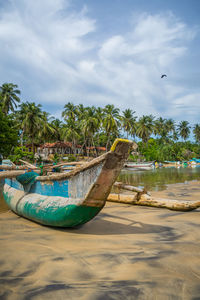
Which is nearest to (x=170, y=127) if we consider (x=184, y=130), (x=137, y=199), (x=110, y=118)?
(x=184, y=130)

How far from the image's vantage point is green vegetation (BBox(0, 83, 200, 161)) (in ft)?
114

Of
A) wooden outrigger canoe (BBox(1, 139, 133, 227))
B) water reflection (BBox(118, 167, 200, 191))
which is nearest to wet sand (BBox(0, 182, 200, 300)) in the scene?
wooden outrigger canoe (BBox(1, 139, 133, 227))

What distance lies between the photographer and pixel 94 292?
1.94 metres

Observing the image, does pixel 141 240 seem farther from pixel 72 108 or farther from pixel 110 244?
pixel 72 108

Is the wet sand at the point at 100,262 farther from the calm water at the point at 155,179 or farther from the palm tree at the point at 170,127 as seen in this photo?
the palm tree at the point at 170,127

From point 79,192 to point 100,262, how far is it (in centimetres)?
147

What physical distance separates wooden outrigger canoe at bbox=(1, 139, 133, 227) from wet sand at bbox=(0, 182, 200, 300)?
12.9 inches

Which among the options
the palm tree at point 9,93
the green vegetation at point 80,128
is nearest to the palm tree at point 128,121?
the green vegetation at point 80,128

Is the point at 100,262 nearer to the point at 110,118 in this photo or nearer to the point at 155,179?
the point at 155,179

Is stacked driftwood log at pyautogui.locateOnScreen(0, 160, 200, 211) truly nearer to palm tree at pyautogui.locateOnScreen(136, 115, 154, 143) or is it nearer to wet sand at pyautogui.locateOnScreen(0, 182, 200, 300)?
wet sand at pyautogui.locateOnScreen(0, 182, 200, 300)

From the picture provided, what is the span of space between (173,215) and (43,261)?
4.34 m

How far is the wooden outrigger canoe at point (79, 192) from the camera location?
357 centimetres

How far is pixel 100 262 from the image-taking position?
2619 millimetres

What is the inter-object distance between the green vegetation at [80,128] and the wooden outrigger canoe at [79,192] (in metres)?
17.6
